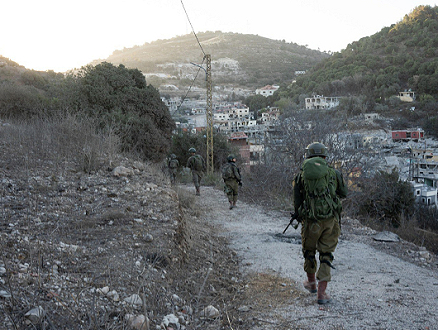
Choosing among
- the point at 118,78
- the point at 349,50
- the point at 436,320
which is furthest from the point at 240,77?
the point at 436,320

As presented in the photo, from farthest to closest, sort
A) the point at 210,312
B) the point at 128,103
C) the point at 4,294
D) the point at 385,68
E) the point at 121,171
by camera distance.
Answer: the point at 385,68, the point at 128,103, the point at 121,171, the point at 210,312, the point at 4,294

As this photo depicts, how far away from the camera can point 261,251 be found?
6.15 meters

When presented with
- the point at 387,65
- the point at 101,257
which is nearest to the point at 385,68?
the point at 387,65

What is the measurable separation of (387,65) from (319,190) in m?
66.3

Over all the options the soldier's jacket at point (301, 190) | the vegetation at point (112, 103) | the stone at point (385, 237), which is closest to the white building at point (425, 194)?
the vegetation at point (112, 103)

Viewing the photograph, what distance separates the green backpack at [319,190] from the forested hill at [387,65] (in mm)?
53588

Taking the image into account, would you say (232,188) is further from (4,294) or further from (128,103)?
(128,103)

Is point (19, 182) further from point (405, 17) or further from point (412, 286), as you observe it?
point (405, 17)

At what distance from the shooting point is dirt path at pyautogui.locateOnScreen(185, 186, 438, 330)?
348cm

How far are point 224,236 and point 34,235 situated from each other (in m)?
4.02

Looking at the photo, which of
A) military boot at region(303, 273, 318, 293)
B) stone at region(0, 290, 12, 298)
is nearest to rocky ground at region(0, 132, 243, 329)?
stone at region(0, 290, 12, 298)

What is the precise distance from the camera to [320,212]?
4012mm

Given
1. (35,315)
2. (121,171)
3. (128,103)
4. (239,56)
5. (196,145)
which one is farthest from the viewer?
(239,56)

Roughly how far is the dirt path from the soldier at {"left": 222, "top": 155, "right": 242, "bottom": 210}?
84.4 inches
